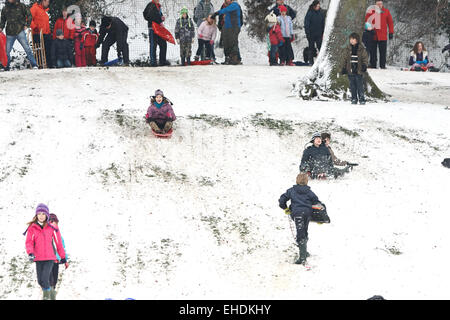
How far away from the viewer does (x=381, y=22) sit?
24281mm

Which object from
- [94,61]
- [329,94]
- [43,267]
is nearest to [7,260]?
[43,267]

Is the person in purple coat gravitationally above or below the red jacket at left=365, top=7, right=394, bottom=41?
below

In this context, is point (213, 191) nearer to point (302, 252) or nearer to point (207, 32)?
point (302, 252)

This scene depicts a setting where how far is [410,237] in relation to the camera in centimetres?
1224

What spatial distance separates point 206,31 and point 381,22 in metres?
5.74

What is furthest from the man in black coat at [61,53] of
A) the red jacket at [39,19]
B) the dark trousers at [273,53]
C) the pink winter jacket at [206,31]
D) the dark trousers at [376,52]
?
the dark trousers at [376,52]

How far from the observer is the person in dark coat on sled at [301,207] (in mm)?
11047

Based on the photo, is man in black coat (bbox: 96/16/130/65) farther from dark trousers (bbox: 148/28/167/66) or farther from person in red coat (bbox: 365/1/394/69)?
person in red coat (bbox: 365/1/394/69)

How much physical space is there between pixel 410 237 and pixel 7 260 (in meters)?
6.39

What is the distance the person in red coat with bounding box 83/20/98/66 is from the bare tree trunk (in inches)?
258

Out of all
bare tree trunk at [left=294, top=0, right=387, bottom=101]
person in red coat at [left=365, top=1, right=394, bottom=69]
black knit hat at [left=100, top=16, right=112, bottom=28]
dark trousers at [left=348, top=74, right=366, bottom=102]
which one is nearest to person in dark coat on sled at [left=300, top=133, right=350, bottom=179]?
dark trousers at [left=348, top=74, right=366, bottom=102]

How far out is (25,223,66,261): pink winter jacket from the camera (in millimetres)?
9672
